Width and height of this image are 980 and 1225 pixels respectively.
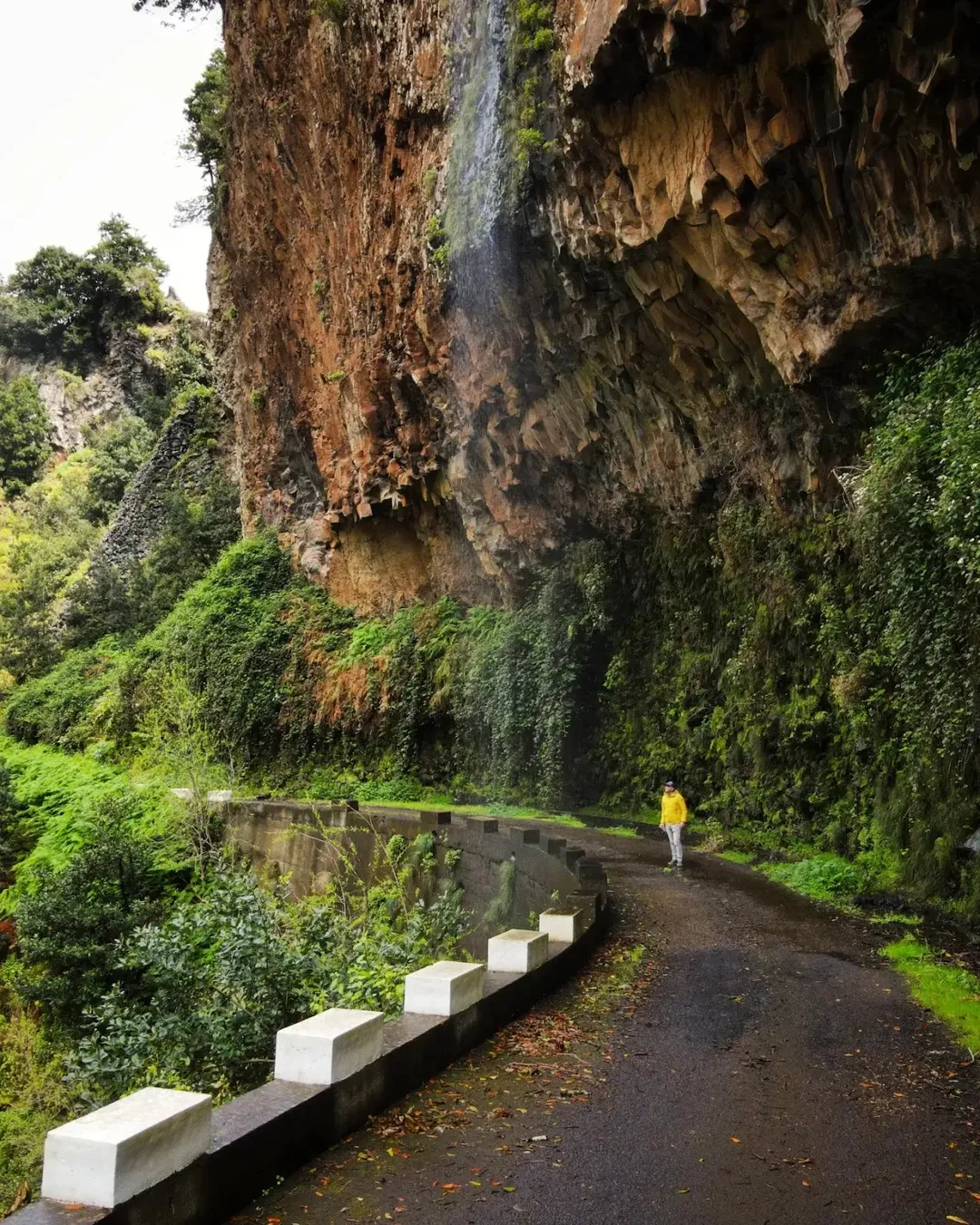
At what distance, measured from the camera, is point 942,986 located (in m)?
7.48

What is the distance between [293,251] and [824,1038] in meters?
26.5

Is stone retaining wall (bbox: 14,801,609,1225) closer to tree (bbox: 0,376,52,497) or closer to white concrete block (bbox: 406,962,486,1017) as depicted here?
white concrete block (bbox: 406,962,486,1017)

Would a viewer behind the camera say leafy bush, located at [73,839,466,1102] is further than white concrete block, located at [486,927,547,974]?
No

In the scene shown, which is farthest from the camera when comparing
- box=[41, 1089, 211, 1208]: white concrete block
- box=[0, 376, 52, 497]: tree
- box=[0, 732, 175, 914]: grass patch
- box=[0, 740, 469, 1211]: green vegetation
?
box=[0, 376, 52, 497]: tree

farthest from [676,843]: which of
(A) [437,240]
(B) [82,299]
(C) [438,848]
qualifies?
(B) [82,299]

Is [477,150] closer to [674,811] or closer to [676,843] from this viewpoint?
[674,811]

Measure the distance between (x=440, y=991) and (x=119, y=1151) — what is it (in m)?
2.74

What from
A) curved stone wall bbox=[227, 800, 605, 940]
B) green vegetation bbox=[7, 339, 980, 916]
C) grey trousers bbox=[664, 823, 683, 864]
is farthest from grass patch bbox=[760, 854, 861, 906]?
curved stone wall bbox=[227, 800, 605, 940]

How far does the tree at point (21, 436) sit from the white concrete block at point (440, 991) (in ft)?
171

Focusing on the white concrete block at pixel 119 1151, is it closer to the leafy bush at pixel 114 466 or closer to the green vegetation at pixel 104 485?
the green vegetation at pixel 104 485

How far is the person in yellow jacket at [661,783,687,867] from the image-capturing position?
520 inches

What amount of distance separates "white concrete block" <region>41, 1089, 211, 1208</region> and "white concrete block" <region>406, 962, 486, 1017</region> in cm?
226

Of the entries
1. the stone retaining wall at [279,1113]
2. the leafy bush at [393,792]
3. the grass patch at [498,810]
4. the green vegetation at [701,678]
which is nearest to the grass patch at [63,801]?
the green vegetation at [701,678]

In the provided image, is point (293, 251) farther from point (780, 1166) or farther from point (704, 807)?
point (780, 1166)
